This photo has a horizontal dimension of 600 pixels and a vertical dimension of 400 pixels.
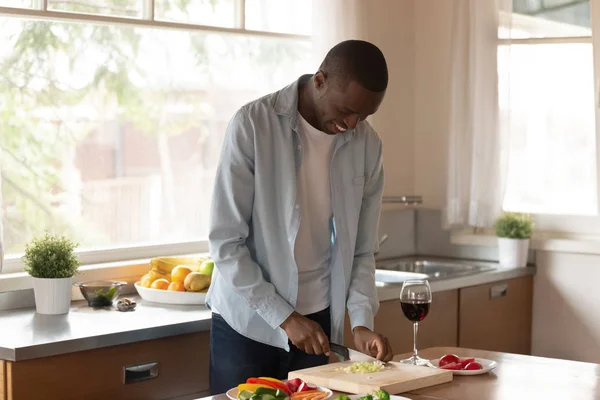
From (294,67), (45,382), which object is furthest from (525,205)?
(45,382)

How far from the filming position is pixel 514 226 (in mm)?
4078

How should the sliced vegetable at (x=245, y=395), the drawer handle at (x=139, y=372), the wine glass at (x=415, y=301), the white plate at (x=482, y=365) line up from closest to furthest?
1. the sliced vegetable at (x=245, y=395)
2. the white plate at (x=482, y=365)
3. the wine glass at (x=415, y=301)
4. the drawer handle at (x=139, y=372)

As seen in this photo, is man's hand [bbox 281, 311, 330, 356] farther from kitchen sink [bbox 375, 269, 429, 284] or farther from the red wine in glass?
kitchen sink [bbox 375, 269, 429, 284]

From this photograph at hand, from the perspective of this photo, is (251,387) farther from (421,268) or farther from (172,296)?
(421,268)

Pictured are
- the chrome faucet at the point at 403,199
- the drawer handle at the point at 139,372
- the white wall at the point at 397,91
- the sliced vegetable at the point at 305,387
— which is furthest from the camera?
the white wall at the point at 397,91

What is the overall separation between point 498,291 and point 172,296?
147 cm

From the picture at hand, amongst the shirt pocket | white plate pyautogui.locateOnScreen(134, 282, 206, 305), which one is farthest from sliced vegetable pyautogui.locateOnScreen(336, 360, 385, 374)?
white plate pyautogui.locateOnScreen(134, 282, 206, 305)

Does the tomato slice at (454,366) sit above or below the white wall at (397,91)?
below

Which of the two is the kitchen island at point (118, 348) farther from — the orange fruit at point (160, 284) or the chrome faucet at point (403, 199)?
the chrome faucet at point (403, 199)

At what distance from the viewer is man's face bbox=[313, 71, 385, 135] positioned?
2273 millimetres

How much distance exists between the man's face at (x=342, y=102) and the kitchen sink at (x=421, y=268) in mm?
1685

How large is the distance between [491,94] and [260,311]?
83.2 inches

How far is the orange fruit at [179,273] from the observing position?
3.24 m

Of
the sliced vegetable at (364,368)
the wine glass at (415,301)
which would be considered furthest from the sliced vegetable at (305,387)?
the wine glass at (415,301)
